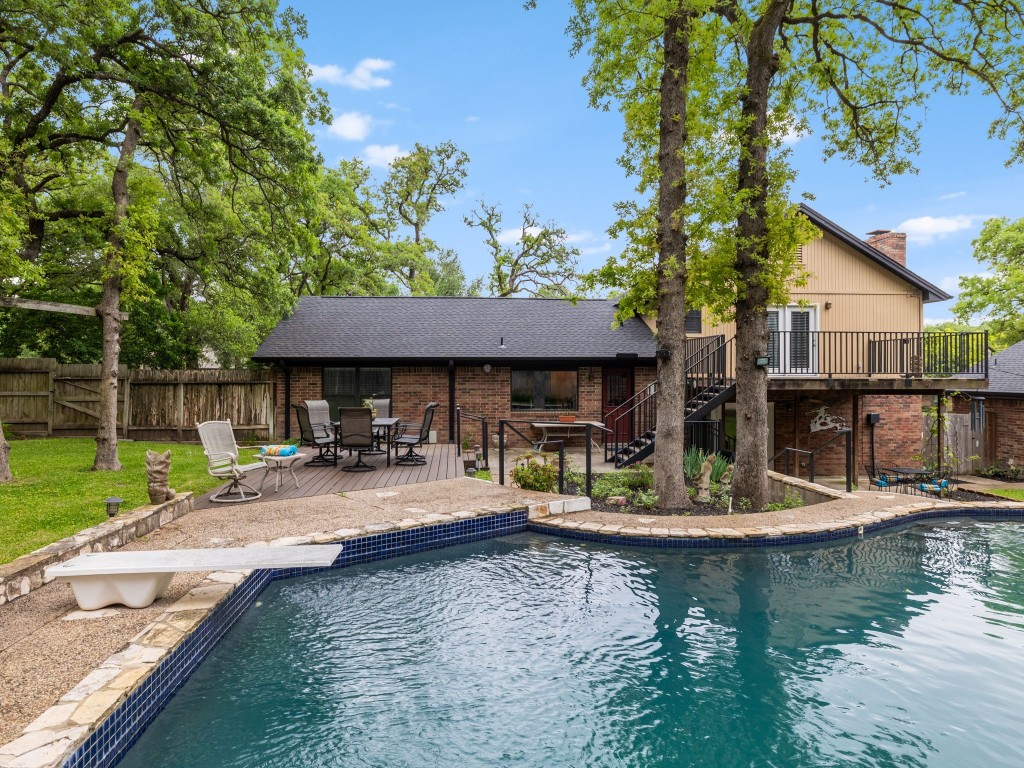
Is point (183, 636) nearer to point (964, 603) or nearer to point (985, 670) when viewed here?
point (985, 670)

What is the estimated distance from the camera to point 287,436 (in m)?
14.2

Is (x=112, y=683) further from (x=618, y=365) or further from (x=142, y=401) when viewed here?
(x=142, y=401)

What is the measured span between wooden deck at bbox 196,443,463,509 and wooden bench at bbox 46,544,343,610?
3.15 meters

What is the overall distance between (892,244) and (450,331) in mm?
12799

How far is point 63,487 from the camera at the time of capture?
304 inches

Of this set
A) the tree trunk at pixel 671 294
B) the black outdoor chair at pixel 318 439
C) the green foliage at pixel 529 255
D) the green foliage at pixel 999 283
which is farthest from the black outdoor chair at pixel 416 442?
the green foliage at pixel 999 283

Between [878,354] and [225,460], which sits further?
[878,354]

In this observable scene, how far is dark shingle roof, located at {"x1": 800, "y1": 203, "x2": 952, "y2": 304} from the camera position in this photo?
14438 millimetres

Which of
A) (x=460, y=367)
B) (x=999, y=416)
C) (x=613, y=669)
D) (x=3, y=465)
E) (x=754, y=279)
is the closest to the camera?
(x=613, y=669)

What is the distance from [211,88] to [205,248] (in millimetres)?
5196

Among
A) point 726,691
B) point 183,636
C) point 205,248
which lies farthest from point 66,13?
point 726,691

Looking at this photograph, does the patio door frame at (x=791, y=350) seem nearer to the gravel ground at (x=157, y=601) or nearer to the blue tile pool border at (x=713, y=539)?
the blue tile pool border at (x=713, y=539)

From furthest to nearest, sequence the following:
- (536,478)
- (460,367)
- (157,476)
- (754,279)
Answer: (460,367), (536,478), (754,279), (157,476)

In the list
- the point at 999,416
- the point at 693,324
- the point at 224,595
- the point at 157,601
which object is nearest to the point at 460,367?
the point at 693,324
